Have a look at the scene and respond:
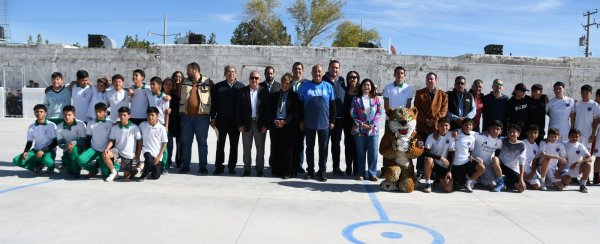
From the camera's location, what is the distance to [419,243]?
4359mm

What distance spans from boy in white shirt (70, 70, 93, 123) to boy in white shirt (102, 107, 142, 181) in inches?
41.9

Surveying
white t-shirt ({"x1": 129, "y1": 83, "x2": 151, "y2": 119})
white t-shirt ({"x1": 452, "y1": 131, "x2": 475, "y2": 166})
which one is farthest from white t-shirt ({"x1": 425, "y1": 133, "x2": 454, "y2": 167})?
white t-shirt ({"x1": 129, "y1": 83, "x2": 151, "y2": 119})

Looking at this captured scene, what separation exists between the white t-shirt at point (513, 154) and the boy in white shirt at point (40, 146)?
6.90 metres

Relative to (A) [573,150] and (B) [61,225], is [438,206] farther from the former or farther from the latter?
(B) [61,225]

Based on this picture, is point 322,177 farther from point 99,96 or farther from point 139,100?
point 99,96

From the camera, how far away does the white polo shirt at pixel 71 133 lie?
7.34m

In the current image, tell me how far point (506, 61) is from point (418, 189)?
15.8 meters

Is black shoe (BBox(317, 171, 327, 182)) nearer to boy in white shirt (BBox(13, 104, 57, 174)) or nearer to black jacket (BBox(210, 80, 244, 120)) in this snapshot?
black jacket (BBox(210, 80, 244, 120))

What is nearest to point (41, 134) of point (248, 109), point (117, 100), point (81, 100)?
point (81, 100)

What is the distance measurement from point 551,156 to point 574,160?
1.45 feet

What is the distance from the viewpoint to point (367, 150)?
7.36 meters

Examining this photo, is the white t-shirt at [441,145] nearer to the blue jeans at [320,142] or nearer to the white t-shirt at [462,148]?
the white t-shirt at [462,148]

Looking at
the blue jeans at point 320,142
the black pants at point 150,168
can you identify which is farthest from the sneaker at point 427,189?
the black pants at point 150,168

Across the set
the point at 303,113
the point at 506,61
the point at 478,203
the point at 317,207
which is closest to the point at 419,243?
the point at 317,207
